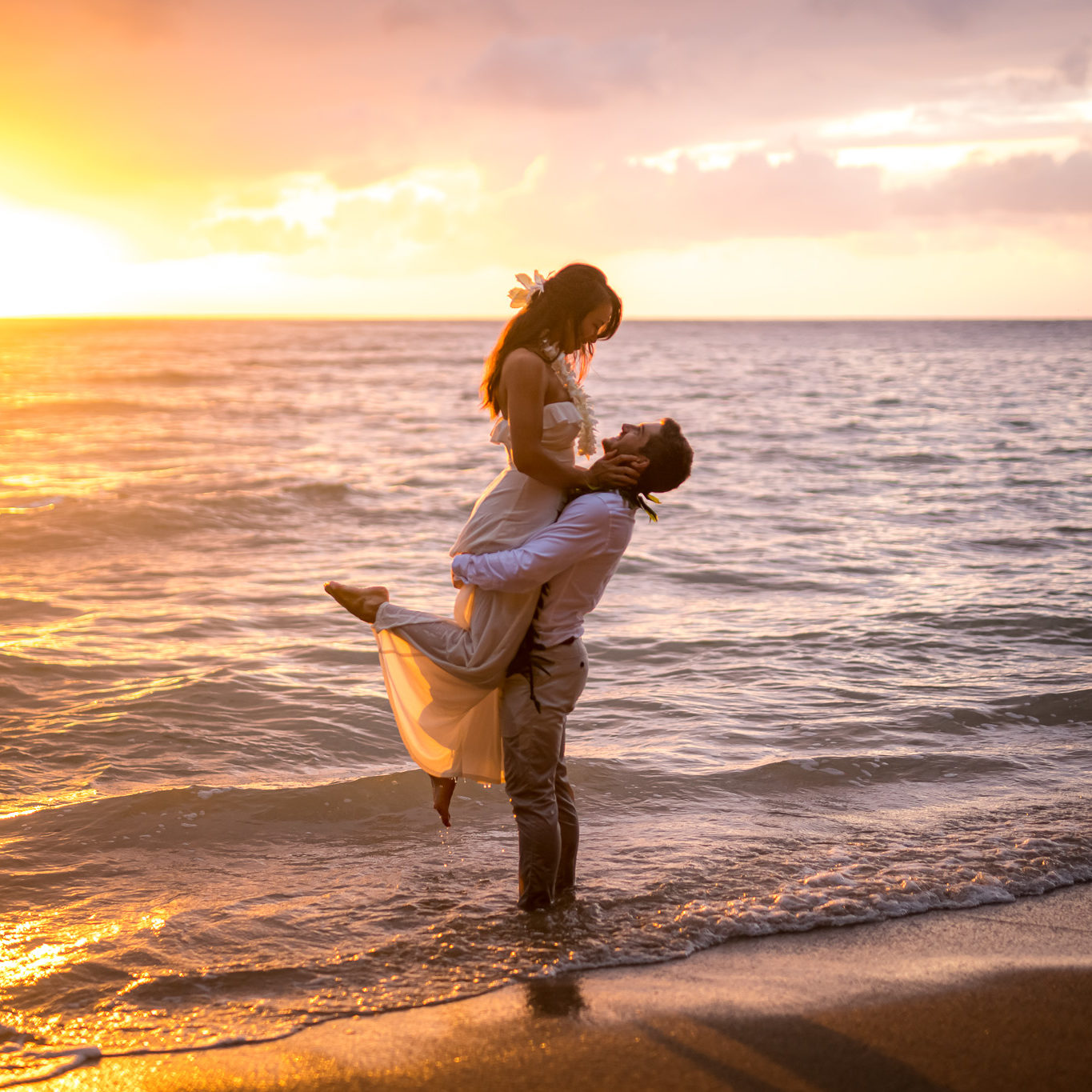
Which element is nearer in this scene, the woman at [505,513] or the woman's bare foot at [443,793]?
the woman at [505,513]

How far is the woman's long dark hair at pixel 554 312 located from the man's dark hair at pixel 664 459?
437 millimetres

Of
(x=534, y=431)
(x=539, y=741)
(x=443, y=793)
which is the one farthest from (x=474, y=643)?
(x=534, y=431)

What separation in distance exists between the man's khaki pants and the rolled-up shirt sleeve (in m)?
0.33

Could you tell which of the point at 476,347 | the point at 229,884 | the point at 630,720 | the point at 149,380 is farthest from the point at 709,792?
the point at 476,347

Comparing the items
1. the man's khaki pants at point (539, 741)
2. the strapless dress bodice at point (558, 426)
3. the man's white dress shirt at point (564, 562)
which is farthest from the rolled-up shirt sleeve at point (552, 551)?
the man's khaki pants at point (539, 741)

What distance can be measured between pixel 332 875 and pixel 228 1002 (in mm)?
1126

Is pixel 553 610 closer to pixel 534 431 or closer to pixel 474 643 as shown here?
pixel 474 643

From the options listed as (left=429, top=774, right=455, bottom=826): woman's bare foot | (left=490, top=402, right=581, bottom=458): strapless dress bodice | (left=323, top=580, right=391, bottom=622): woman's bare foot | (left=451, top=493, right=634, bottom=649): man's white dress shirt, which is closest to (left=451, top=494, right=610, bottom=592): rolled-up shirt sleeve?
(left=451, top=493, right=634, bottom=649): man's white dress shirt

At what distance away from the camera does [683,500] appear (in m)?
16.0

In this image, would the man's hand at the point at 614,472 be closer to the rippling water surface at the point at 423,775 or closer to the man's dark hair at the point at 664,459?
the man's dark hair at the point at 664,459

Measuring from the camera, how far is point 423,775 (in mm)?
5719

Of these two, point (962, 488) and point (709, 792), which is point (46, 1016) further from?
point (962, 488)

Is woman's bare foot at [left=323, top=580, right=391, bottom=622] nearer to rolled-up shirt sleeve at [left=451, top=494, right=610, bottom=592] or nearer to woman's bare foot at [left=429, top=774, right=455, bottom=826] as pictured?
rolled-up shirt sleeve at [left=451, top=494, right=610, bottom=592]

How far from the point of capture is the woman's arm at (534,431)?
3.59 m
